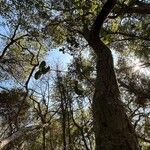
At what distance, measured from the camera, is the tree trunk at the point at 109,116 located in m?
5.18

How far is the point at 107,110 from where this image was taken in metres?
5.85

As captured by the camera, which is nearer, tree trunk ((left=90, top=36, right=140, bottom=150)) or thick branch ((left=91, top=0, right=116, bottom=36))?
tree trunk ((left=90, top=36, right=140, bottom=150))

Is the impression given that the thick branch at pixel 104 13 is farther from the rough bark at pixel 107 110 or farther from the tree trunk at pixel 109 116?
the tree trunk at pixel 109 116

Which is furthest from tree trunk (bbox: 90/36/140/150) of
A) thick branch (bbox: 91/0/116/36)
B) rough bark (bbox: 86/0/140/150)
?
thick branch (bbox: 91/0/116/36)

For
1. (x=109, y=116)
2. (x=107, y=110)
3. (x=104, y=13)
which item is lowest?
(x=109, y=116)

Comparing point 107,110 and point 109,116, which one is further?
point 107,110

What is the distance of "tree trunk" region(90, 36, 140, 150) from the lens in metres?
5.18

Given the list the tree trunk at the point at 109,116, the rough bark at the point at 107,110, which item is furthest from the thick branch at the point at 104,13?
the tree trunk at the point at 109,116

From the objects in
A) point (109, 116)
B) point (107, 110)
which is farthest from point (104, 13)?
point (109, 116)

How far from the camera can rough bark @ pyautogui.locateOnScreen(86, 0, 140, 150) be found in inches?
205

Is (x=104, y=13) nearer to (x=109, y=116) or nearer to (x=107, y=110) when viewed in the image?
(x=107, y=110)

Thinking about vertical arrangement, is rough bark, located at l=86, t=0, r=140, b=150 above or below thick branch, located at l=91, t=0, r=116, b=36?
below

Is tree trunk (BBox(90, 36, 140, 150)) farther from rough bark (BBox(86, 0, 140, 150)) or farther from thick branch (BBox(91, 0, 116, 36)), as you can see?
thick branch (BBox(91, 0, 116, 36))

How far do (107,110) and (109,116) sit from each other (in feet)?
0.60
